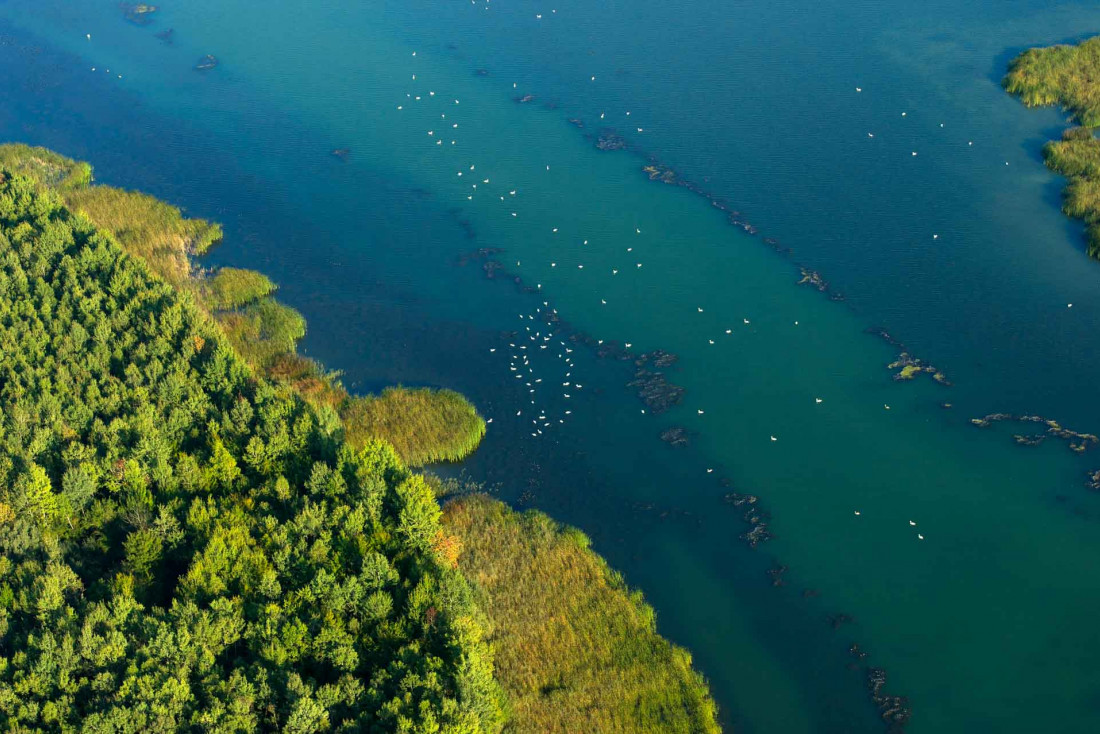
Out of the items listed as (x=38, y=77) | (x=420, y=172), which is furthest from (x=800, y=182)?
(x=38, y=77)

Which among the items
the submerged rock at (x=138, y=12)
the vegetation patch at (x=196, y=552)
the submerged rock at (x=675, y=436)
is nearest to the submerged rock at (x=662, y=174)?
the submerged rock at (x=675, y=436)

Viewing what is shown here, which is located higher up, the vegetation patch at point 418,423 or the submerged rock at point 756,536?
the submerged rock at point 756,536

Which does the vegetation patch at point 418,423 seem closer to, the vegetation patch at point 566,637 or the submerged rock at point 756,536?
the vegetation patch at point 566,637

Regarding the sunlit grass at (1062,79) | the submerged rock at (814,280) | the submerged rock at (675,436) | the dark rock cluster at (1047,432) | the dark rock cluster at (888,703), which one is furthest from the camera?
the sunlit grass at (1062,79)

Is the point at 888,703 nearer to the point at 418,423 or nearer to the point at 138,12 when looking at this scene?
the point at 418,423

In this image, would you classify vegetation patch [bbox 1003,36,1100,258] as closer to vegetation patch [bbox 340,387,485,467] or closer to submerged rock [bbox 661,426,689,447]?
submerged rock [bbox 661,426,689,447]

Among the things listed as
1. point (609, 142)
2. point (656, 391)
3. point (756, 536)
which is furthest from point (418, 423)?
point (609, 142)

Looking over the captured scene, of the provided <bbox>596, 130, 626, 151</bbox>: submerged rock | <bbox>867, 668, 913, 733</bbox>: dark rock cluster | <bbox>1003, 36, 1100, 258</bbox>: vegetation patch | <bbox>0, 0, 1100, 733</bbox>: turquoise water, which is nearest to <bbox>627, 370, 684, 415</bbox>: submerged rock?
<bbox>0, 0, 1100, 733</bbox>: turquoise water
